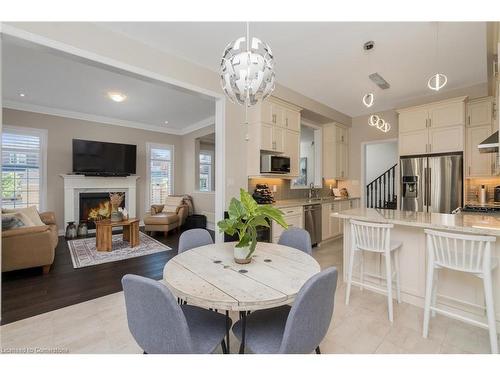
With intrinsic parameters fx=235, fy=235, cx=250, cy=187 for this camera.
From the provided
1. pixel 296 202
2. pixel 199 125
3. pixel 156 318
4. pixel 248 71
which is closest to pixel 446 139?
pixel 296 202

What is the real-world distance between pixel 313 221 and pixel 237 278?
332 centimetres

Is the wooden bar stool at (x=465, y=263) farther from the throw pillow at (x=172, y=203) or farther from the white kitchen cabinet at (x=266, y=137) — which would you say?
the throw pillow at (x=172, y=203)

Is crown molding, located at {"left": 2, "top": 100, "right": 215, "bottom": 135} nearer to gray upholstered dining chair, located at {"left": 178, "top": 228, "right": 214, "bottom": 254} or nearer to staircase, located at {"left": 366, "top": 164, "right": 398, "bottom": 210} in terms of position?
gray upholstered dining chair, located at {"left": 178, "top": 228, "right": 214, "bottom": 254}

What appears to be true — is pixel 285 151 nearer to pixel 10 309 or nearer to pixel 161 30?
pixel 161 30

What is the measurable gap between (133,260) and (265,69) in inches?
141

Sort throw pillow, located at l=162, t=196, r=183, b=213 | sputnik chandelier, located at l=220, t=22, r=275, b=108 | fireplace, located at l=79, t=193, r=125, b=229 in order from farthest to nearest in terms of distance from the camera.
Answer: throw pillow, located at l=162, t=196, r=183, b=213 < fireplace, located at l=79, t=193, r=125, b=229 < sputnik chandelier, located at l=220, t=22, r=275, b=108

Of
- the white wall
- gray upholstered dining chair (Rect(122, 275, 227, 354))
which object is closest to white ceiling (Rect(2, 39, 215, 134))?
gray upholstered dining chair (Rect(122, 275, 227, 354))

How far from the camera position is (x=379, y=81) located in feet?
12.2

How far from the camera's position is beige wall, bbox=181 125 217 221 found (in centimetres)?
654

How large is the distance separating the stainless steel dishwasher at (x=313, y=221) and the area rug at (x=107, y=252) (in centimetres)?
265

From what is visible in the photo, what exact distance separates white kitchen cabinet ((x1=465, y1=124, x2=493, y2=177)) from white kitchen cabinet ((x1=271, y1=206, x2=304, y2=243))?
285 centimetres

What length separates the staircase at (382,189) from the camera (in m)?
6.68

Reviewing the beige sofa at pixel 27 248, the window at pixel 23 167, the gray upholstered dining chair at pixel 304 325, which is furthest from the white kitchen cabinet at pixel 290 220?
the window at pixel 23 167
